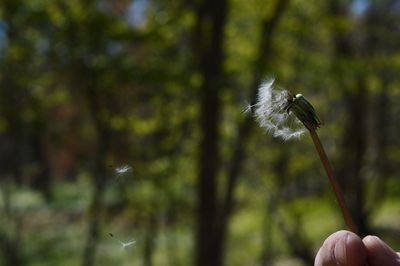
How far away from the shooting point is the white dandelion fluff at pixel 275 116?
3.91 ft

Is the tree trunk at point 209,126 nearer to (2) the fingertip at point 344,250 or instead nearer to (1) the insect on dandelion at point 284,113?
(1) the insect on dandelion at point 284,113

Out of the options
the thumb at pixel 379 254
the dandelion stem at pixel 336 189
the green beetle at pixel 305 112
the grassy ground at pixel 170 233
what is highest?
the green beetle at pixel 305 112

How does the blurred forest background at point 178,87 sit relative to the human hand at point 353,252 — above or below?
below

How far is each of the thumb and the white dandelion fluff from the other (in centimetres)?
25

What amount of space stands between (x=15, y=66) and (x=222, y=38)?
1.77 metres

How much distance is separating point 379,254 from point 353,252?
6 centimetres

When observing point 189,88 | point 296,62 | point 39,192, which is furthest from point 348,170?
point 39,192

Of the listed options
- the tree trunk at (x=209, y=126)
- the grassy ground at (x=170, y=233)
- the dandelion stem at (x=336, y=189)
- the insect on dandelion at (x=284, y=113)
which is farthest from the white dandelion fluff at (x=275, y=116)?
the grassy ground at (x=170, y=233)

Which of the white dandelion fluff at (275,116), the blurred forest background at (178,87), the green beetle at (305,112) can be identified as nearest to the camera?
the green beetle at (305,112)

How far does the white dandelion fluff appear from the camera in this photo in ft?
3.91

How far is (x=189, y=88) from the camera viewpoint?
5.57 m

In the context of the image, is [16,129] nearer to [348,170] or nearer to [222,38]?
[222,38]

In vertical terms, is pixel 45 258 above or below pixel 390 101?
below

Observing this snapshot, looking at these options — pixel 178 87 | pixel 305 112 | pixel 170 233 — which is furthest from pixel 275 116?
pixel 170 233
